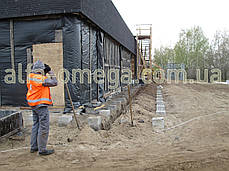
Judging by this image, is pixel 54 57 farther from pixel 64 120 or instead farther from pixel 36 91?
pixel 36 91

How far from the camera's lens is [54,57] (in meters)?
6.95

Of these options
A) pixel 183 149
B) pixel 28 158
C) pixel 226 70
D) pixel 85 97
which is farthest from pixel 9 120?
pixel 226 70

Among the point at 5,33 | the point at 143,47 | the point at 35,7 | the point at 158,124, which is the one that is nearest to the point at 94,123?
the point at 158,124

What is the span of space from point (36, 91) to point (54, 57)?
323 centimetres

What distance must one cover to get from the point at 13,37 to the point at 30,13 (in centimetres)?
119

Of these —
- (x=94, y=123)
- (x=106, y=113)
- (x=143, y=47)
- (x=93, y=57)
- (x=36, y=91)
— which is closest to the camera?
(x=36, y=91)

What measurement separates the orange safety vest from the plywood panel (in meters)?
2.95

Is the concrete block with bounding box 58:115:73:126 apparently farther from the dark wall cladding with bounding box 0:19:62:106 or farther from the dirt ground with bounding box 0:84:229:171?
the dark wall cladding with bounding box 0:19:62:106

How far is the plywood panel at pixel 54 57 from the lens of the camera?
271 inches

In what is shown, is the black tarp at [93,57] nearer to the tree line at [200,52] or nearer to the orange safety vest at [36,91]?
the orange safety vest at [36,91]

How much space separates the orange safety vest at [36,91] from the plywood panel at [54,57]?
2.95 meters

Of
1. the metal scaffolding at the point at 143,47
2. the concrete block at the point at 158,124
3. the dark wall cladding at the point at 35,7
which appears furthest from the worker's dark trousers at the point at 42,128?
the metal scaffolding at the point at 143,47

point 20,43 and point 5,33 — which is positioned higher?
point 5,33

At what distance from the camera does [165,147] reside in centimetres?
448
